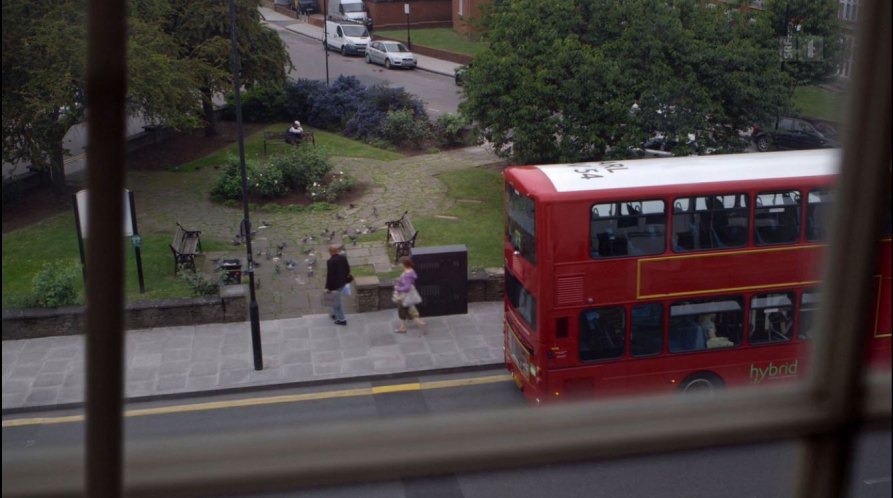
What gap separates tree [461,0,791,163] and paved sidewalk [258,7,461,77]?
13.1 meters

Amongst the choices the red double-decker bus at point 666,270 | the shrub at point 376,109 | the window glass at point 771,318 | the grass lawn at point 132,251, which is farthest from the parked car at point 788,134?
the shrub at point 376,109

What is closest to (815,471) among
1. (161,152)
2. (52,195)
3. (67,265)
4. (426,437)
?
(426,437)

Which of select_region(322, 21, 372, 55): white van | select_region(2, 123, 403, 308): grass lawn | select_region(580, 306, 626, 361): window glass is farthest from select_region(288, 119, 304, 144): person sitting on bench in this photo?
select_region(580, 306, 626, 361): window glass

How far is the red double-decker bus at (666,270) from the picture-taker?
7.78 metres

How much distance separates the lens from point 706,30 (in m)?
13.1

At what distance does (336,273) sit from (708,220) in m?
4.53

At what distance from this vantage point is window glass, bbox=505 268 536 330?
27.3ft

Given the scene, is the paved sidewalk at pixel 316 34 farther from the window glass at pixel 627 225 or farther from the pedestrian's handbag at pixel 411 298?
the window glass at pixel 627 225

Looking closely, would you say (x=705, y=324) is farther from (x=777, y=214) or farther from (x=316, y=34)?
(x=316, y=34)

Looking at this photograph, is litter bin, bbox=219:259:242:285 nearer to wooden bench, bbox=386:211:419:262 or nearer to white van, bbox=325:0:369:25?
wooden bench, bbox=386:211:419:262

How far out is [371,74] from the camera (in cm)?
2798

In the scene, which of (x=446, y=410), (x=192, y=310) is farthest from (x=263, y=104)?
(x=446, y=410)

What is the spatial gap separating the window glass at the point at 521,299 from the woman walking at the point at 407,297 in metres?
1.55

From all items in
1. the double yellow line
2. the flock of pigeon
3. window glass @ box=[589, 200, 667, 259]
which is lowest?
the double yellow line
